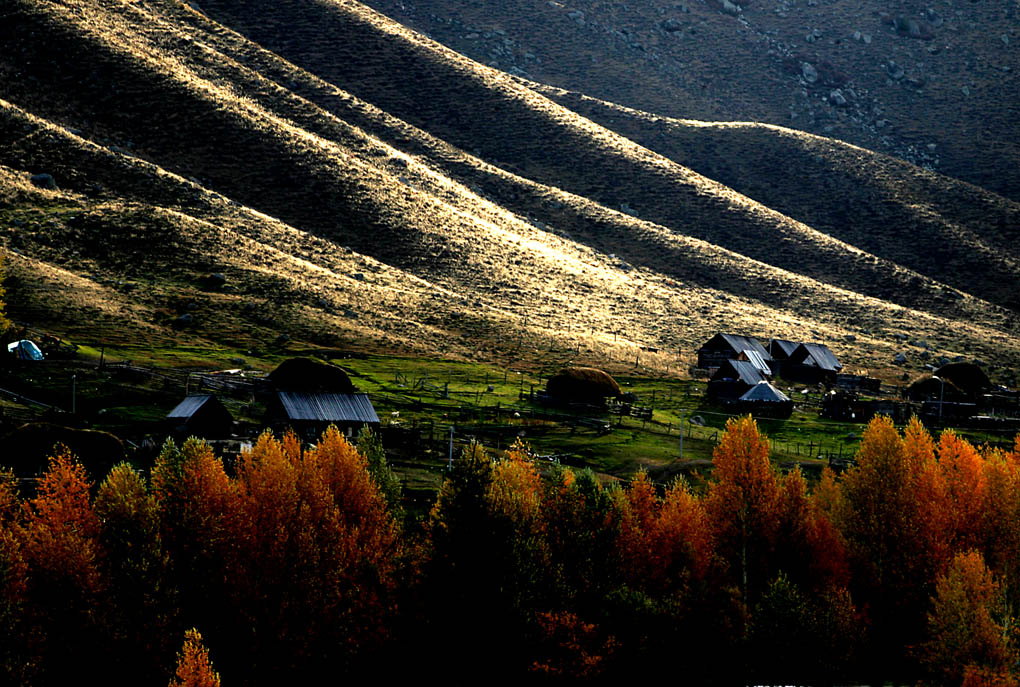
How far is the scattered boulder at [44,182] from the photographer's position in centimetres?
13000

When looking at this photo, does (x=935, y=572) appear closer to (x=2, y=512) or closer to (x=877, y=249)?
(x=2, y=512)

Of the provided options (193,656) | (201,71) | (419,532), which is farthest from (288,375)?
(201,71)

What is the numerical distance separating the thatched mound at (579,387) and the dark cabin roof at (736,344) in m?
24.9

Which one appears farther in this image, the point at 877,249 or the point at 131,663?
the point at 877,249

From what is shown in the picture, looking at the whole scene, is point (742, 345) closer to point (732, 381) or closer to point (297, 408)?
point (732, 381)

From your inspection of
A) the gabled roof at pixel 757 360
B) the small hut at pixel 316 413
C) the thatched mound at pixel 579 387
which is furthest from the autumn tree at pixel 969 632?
the gabled roof at pixel 757 360

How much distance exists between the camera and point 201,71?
580ft

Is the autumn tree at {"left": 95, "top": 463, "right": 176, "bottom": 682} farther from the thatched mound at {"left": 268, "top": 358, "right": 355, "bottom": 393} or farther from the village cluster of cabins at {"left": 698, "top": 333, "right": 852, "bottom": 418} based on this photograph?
the village cluster of cabins at {"left": 698, "top": 333, "right": 852, "bottom": 418}

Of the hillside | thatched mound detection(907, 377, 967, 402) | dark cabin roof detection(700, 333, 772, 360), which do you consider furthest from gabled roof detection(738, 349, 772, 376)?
thatched mound detection(907, 377, 967, 402)

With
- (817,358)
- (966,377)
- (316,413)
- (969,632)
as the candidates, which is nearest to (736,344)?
(817,358)

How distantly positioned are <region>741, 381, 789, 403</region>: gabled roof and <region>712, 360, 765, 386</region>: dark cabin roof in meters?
3.81

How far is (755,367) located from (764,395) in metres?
11.8

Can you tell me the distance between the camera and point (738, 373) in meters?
88.4

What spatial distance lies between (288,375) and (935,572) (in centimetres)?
4140
